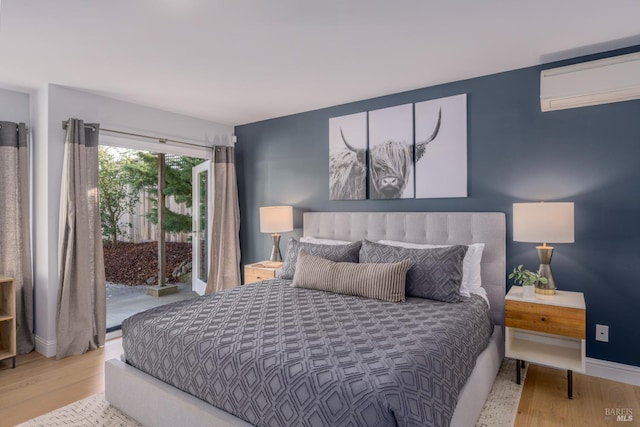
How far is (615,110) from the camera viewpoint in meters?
2.64

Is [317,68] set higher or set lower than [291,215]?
higher

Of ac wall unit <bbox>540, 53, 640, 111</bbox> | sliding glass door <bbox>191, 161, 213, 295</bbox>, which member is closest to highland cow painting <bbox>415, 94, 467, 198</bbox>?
ac wall unit <bbox>540, 53, 640, 111</bbox>

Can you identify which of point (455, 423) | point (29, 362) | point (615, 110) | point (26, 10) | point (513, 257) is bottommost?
point (29, 362)

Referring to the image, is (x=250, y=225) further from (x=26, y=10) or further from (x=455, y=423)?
(x=455, y=423)

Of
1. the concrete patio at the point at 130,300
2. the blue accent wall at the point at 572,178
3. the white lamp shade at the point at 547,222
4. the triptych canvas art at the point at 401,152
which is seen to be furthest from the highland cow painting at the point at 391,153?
the concrete patio at the point at 130,300

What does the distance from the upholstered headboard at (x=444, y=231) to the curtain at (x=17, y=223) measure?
2898 millimetres

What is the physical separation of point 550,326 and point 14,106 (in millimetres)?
4860

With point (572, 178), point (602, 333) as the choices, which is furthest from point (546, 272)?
point (572, 178)

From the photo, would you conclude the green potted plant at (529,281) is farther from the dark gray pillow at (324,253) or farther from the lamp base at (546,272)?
the dark gray pillow at (324,253)

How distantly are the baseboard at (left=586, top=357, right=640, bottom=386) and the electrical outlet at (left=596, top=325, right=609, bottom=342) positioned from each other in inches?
6.6

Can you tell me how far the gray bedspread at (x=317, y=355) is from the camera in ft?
4.57

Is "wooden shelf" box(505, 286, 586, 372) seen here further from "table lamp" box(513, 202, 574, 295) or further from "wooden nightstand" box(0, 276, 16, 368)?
"wooden nightstand" box(0, 276, 16, 368)

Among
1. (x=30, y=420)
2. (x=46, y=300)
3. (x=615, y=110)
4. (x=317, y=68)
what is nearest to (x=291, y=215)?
(x=317, y=68)

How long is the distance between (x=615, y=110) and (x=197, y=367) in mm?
3292
